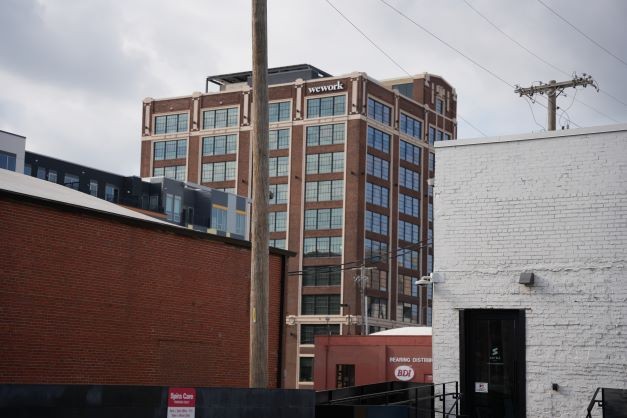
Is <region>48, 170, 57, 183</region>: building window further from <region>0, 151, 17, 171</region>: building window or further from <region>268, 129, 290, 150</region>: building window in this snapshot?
<region>268, 129, 290, 150</region>: building window

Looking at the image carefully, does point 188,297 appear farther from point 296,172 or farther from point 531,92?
point 296,172

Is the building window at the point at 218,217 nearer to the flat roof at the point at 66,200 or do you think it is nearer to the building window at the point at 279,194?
the building window at the point at 279,194

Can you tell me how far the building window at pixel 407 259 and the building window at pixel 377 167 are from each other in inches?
358

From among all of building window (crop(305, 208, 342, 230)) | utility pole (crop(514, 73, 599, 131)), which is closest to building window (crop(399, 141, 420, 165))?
building window (crop(305, 208, 342, 230))

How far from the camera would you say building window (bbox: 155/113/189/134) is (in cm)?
11881

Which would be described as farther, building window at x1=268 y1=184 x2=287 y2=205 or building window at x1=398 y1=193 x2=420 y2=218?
building window at x1=398 y1=193 x2=420 y2=218

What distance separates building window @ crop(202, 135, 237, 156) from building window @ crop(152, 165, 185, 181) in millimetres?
3810

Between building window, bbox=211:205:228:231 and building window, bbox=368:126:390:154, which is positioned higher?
building window, bbox=368:126:390:154

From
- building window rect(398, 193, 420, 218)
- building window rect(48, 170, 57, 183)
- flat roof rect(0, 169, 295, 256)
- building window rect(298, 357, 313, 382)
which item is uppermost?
building window rect(398, 193, 420, 218)

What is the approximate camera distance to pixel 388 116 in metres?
112

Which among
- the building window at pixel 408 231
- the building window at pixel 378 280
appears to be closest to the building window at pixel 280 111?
the building window at pixel 408 231

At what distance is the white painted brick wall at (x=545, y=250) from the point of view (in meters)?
17.2

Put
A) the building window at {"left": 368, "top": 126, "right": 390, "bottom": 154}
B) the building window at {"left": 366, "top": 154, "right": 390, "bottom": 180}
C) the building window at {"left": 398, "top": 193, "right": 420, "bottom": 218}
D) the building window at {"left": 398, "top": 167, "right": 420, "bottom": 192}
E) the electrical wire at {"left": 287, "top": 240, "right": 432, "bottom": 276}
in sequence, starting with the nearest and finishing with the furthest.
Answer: the electrical wire at {"left": 287, "top": 240, "right": 432, "bottom": 276} → the building window at {"left": 366, "top": 154, "right": 390, "bottom": 180} → the building window at {"left": 368, "top": 126, "right": 390, "bottom": 154} → the building window at {"left": 398, "top": 193, "right": 420, "bottom": 218} → the building window at {"left": 398, "top": 167, "right": 420, "bottom": 192}

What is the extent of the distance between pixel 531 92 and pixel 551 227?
2113 centimetres
